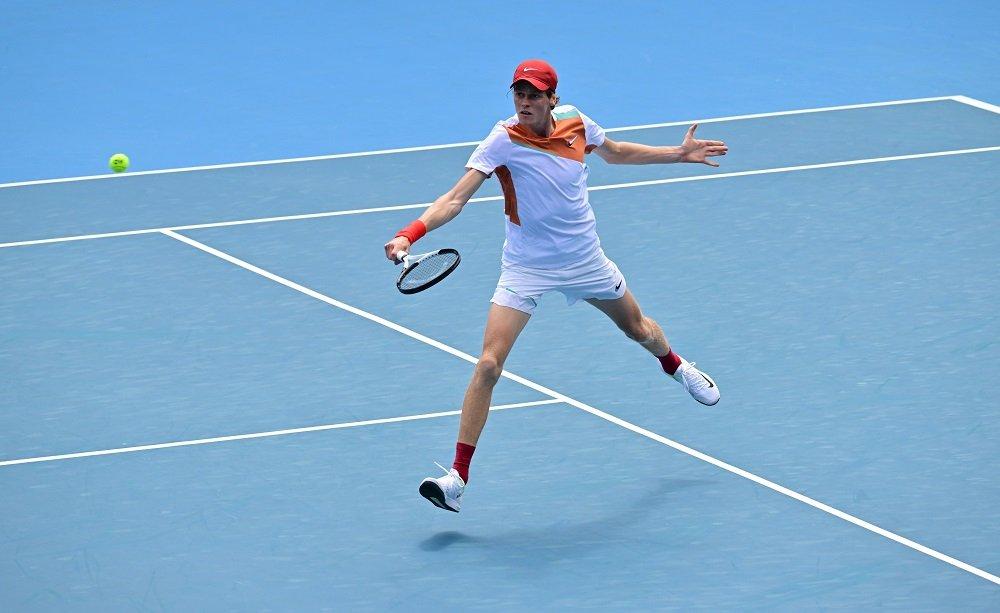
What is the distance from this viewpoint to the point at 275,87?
51.5 feet

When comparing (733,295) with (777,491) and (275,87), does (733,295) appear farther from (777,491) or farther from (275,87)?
(275,87)

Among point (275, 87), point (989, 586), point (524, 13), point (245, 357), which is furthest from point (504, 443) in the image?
point (524, 13)

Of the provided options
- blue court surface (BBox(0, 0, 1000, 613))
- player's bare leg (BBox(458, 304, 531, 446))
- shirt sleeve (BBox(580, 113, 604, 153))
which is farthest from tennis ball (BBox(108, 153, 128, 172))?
player's bare leg (BBox(458, 304, 531, 446))

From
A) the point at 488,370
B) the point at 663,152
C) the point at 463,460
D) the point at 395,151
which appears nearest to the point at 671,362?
the point at 663,152

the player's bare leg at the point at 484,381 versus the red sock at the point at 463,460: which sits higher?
the player's bare leg at the point at 484,381

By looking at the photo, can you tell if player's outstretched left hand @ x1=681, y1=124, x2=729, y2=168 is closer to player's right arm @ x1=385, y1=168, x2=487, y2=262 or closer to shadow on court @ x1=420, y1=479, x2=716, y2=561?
player's right arm @ x1=385, y1=168, x2=487, y2=262

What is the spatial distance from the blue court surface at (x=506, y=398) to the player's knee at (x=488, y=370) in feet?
2.05

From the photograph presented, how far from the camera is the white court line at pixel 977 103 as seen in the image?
1405 centimetres

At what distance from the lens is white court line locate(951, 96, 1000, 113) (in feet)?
46.1

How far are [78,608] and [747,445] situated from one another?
129 inches

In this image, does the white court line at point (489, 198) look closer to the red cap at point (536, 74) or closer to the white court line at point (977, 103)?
the white court line at point (977, 103)

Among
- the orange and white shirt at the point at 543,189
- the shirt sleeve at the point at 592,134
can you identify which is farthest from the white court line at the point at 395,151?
the orange and white shirt at the point at 543,189

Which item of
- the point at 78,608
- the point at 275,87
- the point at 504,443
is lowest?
the point at 78,608

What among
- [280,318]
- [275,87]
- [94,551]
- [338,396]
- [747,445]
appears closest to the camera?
Result: [94,551]
